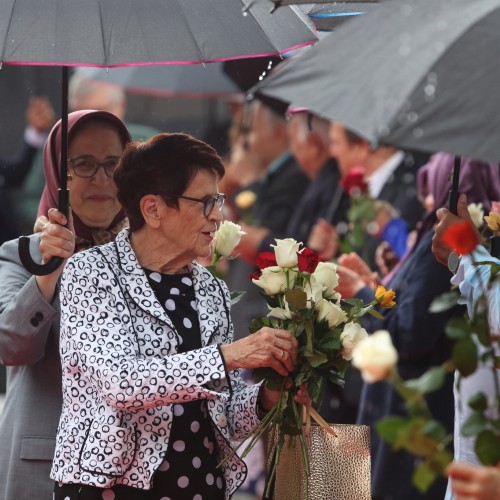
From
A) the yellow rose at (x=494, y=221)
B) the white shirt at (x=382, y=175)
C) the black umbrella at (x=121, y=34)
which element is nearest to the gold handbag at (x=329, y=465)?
the yellow rose at (x=494, y=221)

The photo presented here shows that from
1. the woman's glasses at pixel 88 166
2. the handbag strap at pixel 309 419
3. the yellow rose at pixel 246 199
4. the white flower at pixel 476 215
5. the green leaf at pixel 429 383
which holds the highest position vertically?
the yellow rose at pixel 246 199

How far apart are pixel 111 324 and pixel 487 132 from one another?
134 centimetres

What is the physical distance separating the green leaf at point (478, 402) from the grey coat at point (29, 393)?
1707 mm

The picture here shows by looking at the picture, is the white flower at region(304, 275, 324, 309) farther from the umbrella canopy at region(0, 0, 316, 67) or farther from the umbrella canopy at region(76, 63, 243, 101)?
the umbrella canopy at region(76, 63, 243, 101)

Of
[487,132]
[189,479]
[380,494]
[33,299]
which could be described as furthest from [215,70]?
[487,132]

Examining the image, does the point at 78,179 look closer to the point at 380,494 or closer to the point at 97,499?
the point at 97,499

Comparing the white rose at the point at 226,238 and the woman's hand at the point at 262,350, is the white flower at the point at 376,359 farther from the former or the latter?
the white rose at the point at 226,238

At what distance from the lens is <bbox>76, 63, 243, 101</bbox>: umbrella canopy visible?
681cm

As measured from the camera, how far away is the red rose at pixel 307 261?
376cm

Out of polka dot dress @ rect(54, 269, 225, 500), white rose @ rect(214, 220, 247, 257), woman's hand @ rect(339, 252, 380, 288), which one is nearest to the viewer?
polka dot dress @ rect(54, 269, 225, 500)

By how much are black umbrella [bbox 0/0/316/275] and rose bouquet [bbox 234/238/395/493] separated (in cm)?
70

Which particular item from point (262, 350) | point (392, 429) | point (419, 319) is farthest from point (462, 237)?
point (419, 319)

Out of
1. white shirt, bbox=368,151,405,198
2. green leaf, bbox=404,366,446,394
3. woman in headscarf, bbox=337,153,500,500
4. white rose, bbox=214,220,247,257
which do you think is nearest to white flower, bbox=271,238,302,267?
white rose, bbox=214,220,247,257

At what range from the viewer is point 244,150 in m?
9.51
